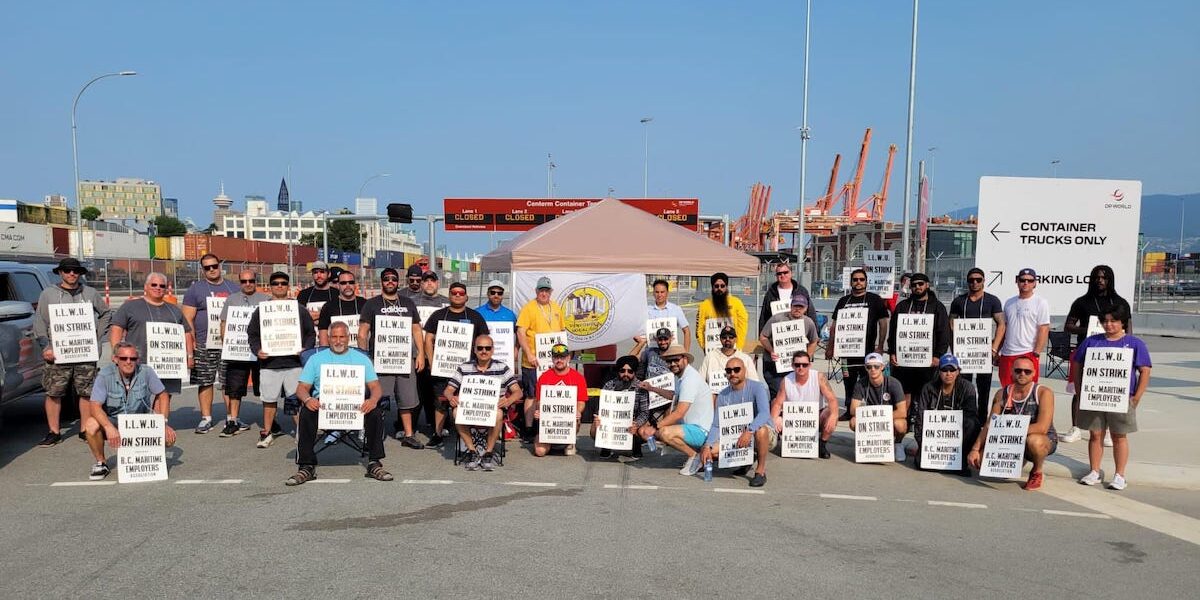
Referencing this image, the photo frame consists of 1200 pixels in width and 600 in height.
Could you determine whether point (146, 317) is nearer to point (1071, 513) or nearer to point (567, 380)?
point (567, 380)

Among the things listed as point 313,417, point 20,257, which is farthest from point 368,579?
point 20,257

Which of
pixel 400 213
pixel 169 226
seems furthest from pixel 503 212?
pixel 169 226

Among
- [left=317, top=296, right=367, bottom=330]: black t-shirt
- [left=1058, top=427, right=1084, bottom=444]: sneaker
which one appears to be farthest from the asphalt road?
[left=1058, top=427, right=1084, bottom=444]: sneaker

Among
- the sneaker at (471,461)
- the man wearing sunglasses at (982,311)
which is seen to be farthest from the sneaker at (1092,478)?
the sneaker at (471,461)

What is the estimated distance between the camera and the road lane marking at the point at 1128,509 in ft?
20.8

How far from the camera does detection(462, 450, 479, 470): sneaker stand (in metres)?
8.02

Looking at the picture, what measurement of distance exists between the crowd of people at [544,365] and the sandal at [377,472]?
0.02 meters

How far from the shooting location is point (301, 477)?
24.1 feet

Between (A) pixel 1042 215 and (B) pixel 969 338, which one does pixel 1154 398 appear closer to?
(A) pixel 1042 215

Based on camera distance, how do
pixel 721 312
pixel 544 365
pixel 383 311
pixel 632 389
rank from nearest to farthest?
pixel 632 389
pixel 383 311
pixel 544 365
pixel 721 312

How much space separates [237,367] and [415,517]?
13.4 ft

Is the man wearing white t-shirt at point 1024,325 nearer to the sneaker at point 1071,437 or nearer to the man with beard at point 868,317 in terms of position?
the sneaker at point 1071,437

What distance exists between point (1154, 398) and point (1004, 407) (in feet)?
20.8

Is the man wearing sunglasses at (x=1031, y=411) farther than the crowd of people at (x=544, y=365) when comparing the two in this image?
No
